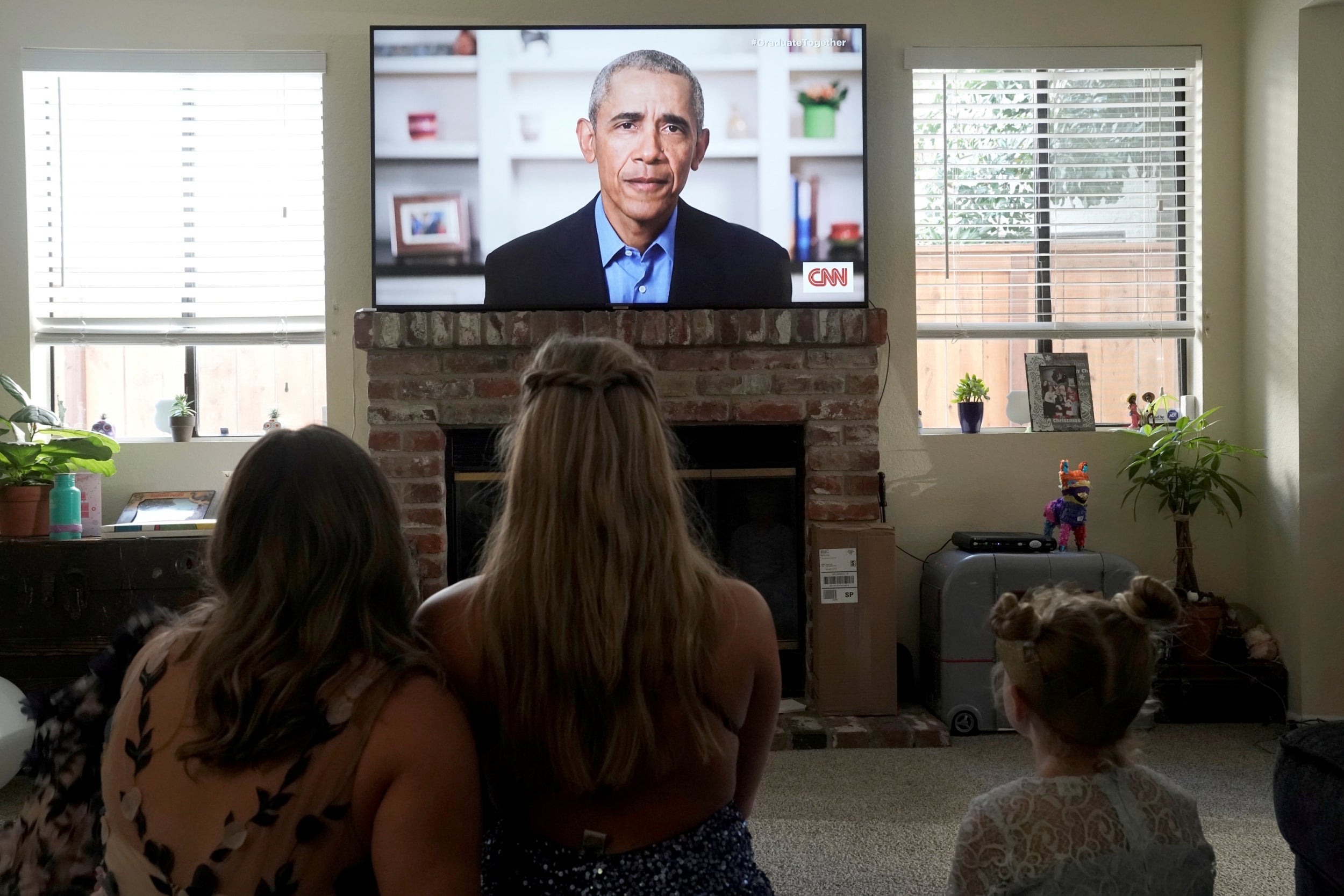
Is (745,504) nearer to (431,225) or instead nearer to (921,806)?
(921,806)

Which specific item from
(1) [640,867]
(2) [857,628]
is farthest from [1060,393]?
(1) [640,867]

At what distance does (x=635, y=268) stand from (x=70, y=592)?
1.99m

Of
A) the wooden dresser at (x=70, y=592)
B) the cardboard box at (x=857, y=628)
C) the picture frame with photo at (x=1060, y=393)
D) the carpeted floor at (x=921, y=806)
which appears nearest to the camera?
the carpeted floor at (x=921, y=806)

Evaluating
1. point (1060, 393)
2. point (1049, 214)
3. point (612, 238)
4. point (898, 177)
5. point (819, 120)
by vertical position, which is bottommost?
point (1060, 393)

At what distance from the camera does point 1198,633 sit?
11.5 ft

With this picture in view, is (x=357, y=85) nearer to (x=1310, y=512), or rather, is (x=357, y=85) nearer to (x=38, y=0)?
(x=38, y=0)

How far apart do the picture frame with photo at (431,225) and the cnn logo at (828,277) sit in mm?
1120

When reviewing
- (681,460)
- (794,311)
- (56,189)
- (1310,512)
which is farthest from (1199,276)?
(56,189)

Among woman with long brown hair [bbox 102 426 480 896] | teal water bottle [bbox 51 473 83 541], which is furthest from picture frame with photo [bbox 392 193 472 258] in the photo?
woman with long brown hair [bbox 102 426 480 896]

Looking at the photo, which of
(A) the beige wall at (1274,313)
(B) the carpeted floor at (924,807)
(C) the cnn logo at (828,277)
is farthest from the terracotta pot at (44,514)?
(A) the beige wall at (1274,313)

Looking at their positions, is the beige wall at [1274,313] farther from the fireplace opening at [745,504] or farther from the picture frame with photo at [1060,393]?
the fireplace opening at [745,504]

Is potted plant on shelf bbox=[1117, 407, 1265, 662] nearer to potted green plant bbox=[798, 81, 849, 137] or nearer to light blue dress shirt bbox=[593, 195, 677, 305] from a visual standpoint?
potted green plant bbox=[798, 81, 849, 137]

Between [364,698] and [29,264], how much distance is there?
137 inches

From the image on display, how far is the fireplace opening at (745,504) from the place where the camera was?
3451mm
